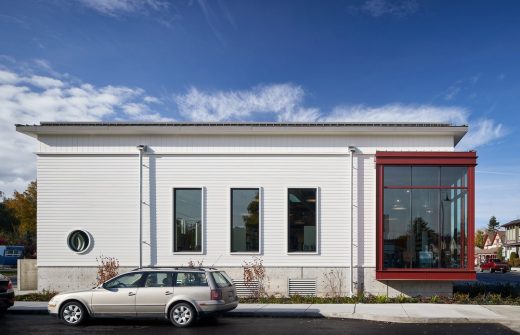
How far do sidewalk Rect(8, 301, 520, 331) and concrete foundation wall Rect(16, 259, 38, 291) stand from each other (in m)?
2.83

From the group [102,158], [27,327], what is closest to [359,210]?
[102,158]

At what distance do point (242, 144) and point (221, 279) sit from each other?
239 inches

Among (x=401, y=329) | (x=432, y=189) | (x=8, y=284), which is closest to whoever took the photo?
(x=401, y=329)

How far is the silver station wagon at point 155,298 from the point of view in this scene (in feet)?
40.6

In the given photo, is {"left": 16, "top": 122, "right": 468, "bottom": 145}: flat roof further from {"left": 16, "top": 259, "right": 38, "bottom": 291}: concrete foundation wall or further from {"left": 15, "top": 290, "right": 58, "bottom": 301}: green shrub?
{"left": 15, "top": 290, "right": 58, "bottom": 301}: green shrub

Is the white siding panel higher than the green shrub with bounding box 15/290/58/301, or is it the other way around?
the white siding panel

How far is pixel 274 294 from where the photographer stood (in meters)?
17.4

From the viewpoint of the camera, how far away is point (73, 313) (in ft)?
41.8

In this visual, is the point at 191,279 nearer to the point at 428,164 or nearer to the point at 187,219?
the point at 187,219

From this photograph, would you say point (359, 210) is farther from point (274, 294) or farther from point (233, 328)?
point (233, 328)

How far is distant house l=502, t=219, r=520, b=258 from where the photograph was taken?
2854 inches

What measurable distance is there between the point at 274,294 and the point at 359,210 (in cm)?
394

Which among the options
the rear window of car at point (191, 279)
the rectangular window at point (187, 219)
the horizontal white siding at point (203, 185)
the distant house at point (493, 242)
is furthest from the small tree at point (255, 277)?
the distant house at point (493, 242)

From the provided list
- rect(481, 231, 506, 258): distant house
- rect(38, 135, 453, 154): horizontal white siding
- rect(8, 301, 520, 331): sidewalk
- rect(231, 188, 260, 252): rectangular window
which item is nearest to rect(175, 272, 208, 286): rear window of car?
rect(8, 301, 520, 331): sidewalk
